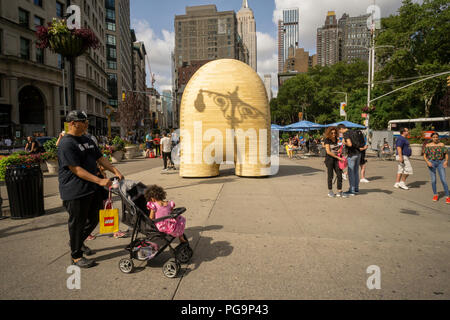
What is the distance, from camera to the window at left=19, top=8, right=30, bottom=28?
2760 cm

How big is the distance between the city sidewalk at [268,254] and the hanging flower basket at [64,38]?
3.58 metres

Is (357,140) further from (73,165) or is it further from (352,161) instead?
(73,165)

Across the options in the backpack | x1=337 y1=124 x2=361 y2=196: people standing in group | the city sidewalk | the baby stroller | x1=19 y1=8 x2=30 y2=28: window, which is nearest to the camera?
the city sidewalk

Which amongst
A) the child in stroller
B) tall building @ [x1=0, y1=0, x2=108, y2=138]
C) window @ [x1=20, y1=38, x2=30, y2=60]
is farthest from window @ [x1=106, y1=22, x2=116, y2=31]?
the child in stroller

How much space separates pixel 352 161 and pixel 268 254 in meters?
4.67

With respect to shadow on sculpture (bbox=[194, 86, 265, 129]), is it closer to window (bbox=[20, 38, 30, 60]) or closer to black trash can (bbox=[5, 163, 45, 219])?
black trash can (bbox=[5, 163, 45, 219])

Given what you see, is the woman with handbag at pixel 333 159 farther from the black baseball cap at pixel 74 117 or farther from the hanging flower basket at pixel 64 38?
the hanging flower basket at pixel 64 38

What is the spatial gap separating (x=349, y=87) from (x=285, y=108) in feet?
45.1

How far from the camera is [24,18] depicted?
2809 centimetres

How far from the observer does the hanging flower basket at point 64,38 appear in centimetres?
620

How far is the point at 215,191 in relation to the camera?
24.7ft

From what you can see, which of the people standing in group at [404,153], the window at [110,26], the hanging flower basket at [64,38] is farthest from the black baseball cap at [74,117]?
the window at [110,26]

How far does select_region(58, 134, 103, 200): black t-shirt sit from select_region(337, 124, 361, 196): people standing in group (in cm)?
616
